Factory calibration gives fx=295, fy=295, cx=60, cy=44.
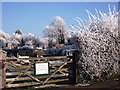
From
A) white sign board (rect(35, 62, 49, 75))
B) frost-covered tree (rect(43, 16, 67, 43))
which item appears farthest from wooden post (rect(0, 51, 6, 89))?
frost-covered tree (rect(43, 16, 67, 43))

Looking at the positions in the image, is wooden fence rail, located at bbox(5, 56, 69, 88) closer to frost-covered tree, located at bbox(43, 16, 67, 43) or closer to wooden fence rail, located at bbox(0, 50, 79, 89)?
wooden fence rail, located at bbox(0, 50, 79, 89)

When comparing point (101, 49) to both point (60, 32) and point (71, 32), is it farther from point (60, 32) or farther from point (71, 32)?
point (60, 32)

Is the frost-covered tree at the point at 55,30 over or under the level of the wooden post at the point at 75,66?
over

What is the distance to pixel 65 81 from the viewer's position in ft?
45.8

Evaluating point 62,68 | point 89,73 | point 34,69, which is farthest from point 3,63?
point 89,73

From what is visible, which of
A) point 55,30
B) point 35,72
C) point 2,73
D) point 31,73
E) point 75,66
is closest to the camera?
point 2,73

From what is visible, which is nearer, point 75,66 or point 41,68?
point 41,68

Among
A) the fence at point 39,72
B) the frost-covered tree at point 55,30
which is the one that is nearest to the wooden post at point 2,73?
the fence at point 39,72

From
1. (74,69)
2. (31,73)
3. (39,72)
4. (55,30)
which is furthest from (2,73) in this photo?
(55,30)

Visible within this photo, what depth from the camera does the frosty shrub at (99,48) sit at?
14.2 m

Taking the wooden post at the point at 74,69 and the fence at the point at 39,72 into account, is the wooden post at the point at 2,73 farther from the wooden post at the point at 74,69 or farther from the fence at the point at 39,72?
the wooden post at the point at 74,69

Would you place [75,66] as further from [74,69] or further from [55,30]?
[55,30]

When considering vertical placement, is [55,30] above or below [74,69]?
above

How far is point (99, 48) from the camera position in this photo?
1460cm
